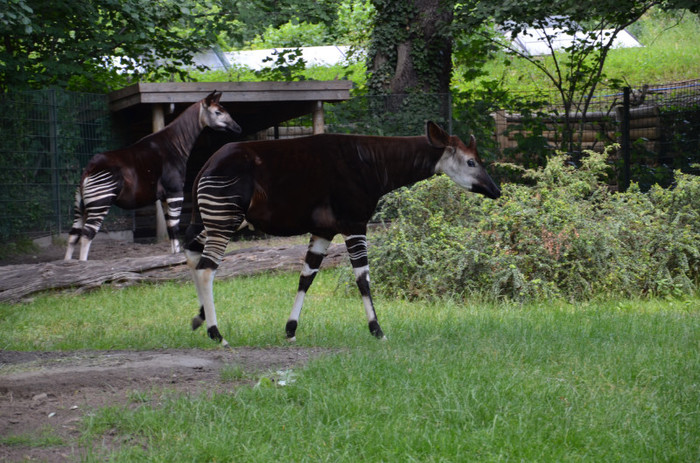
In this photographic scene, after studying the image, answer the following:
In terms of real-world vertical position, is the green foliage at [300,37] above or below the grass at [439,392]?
above

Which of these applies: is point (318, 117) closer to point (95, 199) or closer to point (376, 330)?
point (95, 199)

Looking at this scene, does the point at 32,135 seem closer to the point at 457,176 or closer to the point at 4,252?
the point at 4,252

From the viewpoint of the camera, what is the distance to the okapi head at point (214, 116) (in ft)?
36.3

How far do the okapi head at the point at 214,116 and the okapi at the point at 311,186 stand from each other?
5.46 m

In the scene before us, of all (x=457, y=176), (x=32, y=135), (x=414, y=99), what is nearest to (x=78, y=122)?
(x=32, y=135)

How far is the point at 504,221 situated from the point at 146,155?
5.07m

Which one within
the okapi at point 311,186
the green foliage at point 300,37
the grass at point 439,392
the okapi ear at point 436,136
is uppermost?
the green foliage at point 300,37

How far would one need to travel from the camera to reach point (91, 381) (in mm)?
4477

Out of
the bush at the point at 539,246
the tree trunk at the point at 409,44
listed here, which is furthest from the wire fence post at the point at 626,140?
the bush at the point at 539,246

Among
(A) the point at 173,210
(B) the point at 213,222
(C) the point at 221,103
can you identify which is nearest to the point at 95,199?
(A) the point at 173,210

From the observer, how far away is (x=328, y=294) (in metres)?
8.62

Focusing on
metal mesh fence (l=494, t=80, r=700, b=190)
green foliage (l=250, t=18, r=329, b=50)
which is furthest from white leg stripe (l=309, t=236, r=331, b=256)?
green foliage (l=250, t=18, r=329, b=50)

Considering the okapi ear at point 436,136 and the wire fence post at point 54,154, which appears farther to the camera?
the wire fence post at point 54,154

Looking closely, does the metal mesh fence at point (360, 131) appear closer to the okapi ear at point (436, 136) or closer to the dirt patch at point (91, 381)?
the okapi ear at point (436, 136)
